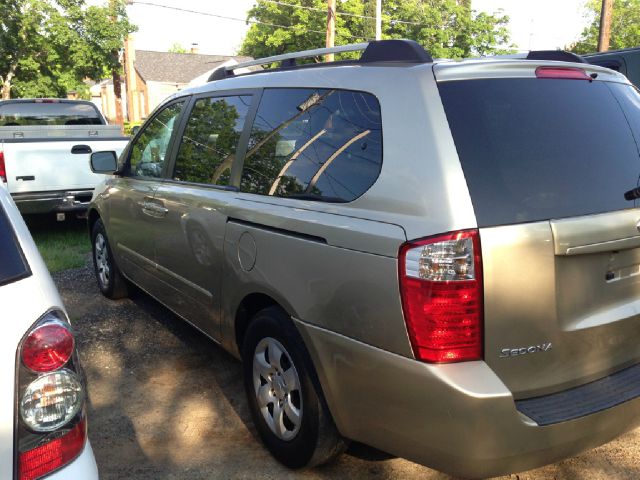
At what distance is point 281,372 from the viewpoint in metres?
2.98

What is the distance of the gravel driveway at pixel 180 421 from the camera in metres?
3.01

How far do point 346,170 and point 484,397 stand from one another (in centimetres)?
108

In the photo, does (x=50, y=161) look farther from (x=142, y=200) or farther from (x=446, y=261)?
(x=446, y=261)

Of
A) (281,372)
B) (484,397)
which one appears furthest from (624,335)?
(281,372)

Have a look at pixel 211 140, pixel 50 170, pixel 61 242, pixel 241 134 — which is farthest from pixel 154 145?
pixel 61 242

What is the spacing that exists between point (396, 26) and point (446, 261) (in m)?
42.8

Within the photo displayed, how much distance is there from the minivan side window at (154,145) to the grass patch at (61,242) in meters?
2.41

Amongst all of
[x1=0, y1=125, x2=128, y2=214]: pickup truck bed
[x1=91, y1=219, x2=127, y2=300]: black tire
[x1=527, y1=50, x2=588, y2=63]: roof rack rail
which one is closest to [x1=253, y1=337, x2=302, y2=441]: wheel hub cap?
[x1=527, y1=50, x2=588, y2=63]: roof rack rail

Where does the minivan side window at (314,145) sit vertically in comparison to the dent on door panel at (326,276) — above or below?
above

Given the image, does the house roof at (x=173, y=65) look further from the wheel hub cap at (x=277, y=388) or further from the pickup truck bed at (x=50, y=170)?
the wheel hub cap at (x=277, y=388)

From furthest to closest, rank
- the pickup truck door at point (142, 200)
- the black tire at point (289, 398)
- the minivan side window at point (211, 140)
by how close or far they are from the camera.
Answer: the pickup truck door at point (142, 200) < the minivan side window at point (211, 140) < the black tire at point (289, 398)

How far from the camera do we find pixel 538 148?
7.82ft

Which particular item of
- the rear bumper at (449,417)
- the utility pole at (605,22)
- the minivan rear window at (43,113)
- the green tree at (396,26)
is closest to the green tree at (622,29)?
the green tree at (396,26)

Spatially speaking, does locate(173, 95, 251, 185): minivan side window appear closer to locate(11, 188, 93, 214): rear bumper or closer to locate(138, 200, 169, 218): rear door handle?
locate(138, 200, 169, 218): rear door handle
